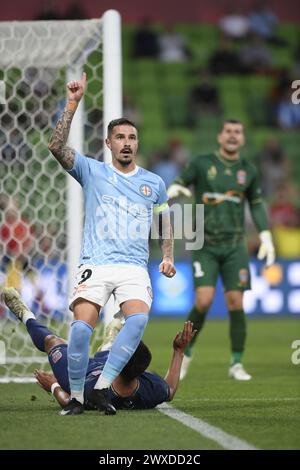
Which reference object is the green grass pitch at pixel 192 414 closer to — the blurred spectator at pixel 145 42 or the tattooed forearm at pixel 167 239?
the tattooed forearm at pixel 167 239

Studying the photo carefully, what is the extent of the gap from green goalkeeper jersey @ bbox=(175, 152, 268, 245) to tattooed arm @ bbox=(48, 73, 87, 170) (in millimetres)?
3155

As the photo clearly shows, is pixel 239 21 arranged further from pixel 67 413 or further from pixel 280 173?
pixel 67 413

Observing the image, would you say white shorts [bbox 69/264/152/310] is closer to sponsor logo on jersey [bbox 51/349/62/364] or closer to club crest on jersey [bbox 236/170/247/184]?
sponsor logo on jersey [bbox 51/349/62/364]

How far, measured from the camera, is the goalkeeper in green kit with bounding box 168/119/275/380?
9.28 metres

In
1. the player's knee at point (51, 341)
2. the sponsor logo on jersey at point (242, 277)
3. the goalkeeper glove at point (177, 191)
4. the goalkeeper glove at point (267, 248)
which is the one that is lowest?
the player's knee at point (51, 341)

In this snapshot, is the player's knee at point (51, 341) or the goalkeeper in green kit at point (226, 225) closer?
the player's knee at point (51, 341)

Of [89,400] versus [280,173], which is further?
[280,173]

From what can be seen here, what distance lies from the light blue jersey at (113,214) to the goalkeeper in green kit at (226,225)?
2.74 meters

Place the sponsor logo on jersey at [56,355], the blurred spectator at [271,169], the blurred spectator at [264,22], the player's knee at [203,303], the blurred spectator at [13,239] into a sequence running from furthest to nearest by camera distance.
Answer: the blurred spectator at [264,22] → the blurred spectator at [271,169] → the blurred spectator at [13,239] → the player's knee at [203,303] → the sponsor logo on jersey at [56,355]

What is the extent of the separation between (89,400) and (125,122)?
1632 mm

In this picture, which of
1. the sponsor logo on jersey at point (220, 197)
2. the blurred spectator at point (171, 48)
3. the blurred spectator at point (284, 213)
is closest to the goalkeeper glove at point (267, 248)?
the sponsor logo on jersey at point (220, 197)

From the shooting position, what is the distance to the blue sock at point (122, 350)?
614 cm

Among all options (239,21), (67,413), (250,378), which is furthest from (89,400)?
(239,21)

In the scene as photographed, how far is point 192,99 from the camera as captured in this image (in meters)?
20.6
